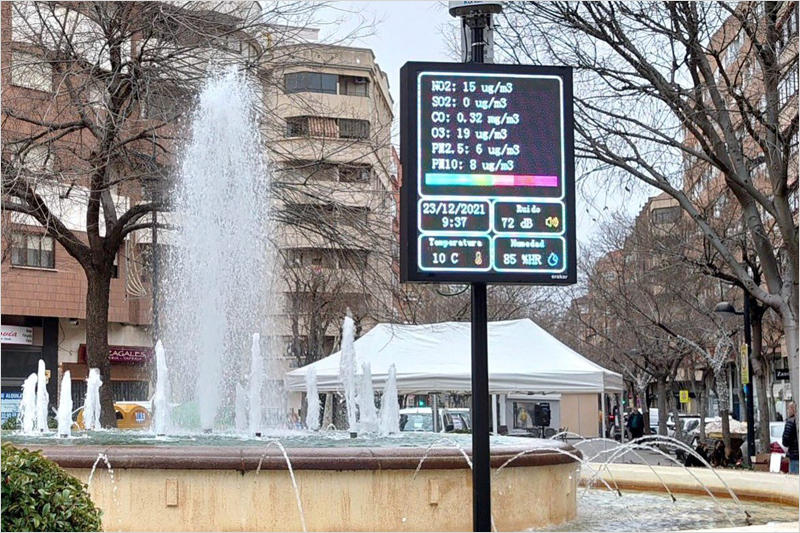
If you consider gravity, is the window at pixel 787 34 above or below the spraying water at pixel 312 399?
above

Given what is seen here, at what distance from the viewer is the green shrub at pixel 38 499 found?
5.97 metres

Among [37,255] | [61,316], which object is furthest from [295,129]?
[61,316]

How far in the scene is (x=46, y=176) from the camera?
16.6 m

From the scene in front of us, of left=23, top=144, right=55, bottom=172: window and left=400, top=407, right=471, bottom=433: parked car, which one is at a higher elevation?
left=23, top=144, right=55, bottom=172: window

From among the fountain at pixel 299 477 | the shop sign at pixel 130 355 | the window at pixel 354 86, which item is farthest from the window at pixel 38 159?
the window at pixel 354 86

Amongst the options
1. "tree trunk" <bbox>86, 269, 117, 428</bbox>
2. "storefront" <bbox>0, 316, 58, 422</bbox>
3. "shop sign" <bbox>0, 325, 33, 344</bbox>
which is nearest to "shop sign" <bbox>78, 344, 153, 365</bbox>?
"storefront" <bbox>0, 316, 58, 422</bbox>

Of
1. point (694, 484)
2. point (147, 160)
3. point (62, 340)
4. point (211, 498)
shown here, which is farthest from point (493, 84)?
point (62, 340)

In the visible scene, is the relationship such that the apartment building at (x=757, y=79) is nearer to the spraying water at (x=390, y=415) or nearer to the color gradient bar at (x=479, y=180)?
the spraying water at (x=390, y=415)

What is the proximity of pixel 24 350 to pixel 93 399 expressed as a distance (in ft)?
73.0

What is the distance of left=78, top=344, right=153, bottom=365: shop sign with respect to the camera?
41.9m

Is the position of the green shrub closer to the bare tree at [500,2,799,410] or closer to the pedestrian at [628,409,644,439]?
the bare tree at [500,2,799,410]

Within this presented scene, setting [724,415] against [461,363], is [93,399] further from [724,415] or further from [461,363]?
[724,415]

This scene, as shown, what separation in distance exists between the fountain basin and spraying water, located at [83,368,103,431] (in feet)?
23.8

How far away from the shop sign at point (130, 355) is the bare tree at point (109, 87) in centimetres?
2346
